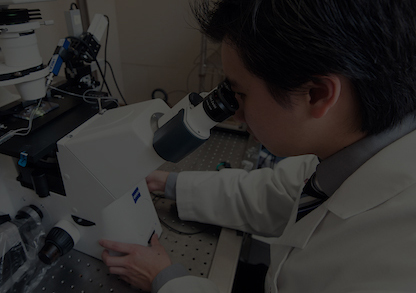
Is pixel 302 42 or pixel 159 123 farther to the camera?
pixel 159 123

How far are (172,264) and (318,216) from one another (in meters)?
0.42

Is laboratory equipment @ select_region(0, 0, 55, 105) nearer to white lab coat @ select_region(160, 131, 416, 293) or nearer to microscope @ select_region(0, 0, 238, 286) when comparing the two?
microscope @ select_region(0, 0, 238, 286)

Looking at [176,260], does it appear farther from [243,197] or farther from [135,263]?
[243,197]

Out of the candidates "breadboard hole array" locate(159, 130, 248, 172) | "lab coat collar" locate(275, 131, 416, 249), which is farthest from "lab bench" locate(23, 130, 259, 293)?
"lab coat collar" locate(275, 131, 416, 249)

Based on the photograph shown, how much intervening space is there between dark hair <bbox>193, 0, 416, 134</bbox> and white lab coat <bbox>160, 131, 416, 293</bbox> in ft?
0.43

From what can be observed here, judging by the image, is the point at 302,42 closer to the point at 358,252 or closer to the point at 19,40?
the point at 358,252

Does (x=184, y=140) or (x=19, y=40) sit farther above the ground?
(x=19, y=40)

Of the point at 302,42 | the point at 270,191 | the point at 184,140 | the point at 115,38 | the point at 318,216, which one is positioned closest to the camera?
the point at 302,42

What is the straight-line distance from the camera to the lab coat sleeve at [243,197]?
0.91 metres

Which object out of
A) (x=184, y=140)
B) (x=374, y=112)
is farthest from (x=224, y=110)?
(x=374, y=112)

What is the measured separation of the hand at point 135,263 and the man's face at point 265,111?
1.45 ft

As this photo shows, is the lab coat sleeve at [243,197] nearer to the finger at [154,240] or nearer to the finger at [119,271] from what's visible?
the finger at [154,240]

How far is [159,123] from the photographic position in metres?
0.61

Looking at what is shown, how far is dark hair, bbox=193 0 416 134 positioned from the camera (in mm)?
432
